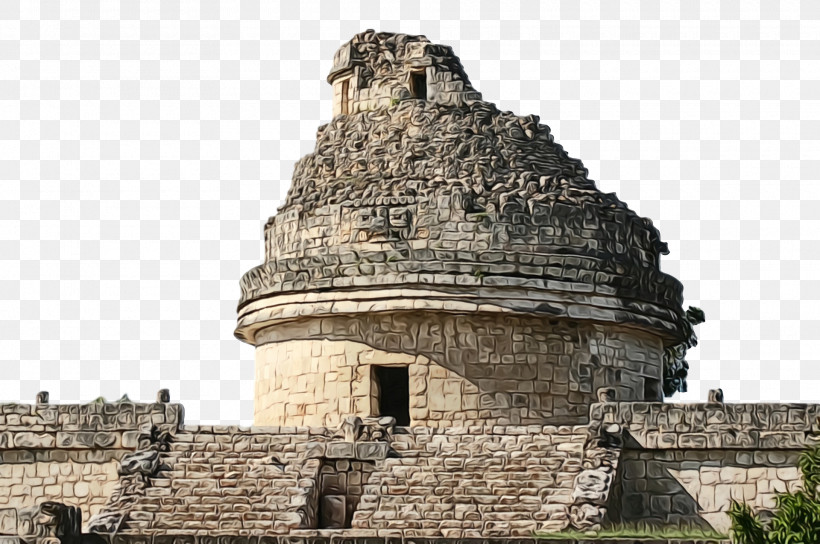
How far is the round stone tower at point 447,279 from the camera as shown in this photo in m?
22.6

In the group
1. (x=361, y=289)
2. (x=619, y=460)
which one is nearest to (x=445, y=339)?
(x=361, y=289)

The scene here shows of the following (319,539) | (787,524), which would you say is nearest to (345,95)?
(319,539)

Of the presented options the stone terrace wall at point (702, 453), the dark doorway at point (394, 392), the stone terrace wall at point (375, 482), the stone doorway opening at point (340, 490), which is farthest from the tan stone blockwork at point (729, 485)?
the dark doorway at point (394, 392)

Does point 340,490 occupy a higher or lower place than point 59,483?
lower

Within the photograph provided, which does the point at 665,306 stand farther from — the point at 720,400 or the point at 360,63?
the point at 360,63

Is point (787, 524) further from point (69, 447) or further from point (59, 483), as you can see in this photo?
point (59, 483)

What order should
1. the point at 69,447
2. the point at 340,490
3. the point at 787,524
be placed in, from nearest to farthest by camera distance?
the point at 787,524, the point at 340,490, the point at 69,447

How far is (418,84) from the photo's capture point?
2480cm

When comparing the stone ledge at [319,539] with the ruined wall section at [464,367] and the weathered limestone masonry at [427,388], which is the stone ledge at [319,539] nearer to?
the weathered limestone masonry at [427,388]

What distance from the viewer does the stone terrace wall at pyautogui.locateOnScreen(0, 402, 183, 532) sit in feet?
70.4

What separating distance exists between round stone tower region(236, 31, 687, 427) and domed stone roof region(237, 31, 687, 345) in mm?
22

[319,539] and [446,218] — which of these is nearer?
[319,539]

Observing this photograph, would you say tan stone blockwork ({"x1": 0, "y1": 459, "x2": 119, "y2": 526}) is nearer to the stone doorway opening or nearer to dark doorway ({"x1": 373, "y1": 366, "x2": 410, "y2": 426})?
the stone doorway opening

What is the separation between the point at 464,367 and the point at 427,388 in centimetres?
56
